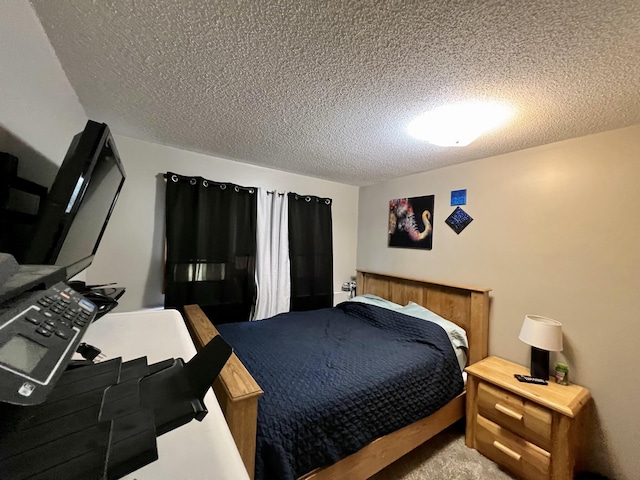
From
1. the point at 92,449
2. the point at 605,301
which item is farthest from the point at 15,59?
the point at 605,301

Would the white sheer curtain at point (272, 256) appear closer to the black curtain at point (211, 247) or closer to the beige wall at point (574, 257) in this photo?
the black curtain at point (211, 247)

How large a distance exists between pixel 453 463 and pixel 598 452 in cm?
90

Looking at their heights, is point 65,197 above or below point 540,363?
above

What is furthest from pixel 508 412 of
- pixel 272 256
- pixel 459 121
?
pixel 272 256

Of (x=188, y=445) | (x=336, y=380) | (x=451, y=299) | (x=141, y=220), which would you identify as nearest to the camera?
(x=188, y=445)

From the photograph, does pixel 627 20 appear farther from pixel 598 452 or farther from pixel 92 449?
pixel 598 452

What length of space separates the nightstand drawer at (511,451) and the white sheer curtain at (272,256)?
2022mm

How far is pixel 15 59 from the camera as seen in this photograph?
0.86m

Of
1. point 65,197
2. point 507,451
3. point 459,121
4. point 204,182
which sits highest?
point 459,121

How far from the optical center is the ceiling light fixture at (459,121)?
1.50m

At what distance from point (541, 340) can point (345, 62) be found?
2.11 meters

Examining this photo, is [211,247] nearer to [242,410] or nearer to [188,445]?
[242,410]

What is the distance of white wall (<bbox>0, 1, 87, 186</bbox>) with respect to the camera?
82cm

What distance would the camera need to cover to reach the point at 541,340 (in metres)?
1.78
